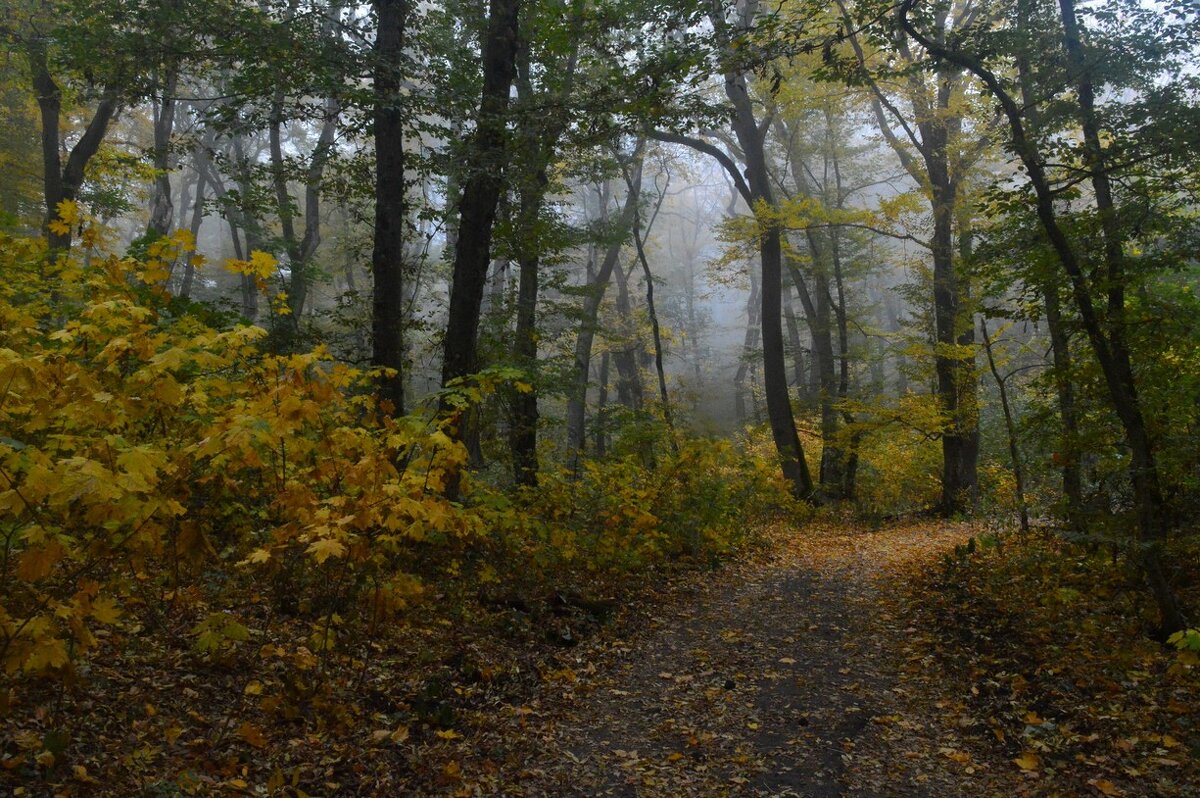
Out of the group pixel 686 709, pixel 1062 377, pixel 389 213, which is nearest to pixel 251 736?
pixel 686 709

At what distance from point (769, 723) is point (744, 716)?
0.18 metres

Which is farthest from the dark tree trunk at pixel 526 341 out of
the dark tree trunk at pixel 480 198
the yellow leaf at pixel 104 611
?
the yellow leaf at pixel 104 611

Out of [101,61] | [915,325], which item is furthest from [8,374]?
[915,325]

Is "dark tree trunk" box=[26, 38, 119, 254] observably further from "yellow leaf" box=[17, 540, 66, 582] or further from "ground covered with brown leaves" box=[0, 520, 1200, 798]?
"yellow leaf" box=[17, 540, 66, 582]

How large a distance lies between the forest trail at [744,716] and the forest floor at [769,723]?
0.01m

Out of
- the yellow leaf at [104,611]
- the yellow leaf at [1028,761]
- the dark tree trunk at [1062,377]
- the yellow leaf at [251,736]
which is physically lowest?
the yellow leaf at [1028,761]

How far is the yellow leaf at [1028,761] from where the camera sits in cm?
→ 388

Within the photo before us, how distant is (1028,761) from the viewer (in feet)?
12.8

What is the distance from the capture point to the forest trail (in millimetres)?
3879

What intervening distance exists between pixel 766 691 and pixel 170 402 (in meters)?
4.22

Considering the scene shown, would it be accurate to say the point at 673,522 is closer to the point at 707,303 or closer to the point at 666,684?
the point at 666,684

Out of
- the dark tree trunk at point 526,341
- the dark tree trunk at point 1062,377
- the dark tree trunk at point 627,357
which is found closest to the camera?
the dark tree trunk at point 1062,377

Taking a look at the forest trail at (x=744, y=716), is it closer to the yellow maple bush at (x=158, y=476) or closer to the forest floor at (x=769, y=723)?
the forest floor at (x=769, y=723)

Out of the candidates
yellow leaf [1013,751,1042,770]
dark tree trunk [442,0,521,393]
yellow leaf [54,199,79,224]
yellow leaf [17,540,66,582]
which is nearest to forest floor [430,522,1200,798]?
yellow leaf [1013,751,1042,770]
